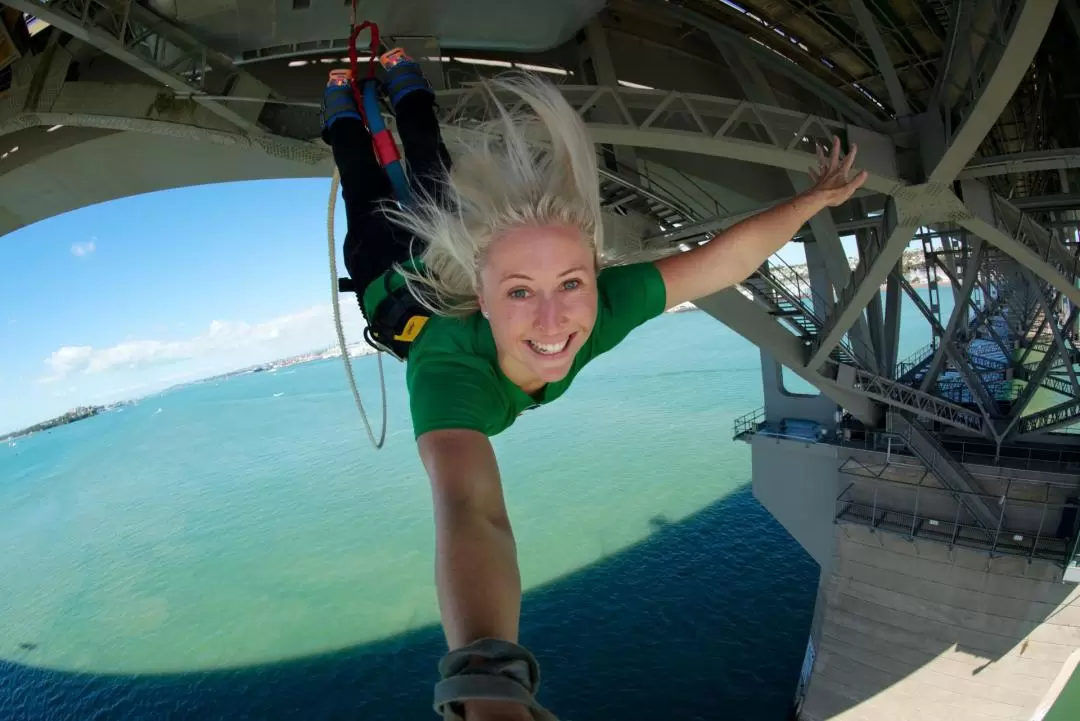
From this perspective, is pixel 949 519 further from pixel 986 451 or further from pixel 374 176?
pixel 374 176

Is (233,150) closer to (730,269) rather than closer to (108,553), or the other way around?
(730,269)

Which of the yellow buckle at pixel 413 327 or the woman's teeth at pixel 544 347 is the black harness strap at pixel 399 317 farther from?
the woman's teeth at pixel 544 347

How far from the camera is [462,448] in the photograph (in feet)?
6.13

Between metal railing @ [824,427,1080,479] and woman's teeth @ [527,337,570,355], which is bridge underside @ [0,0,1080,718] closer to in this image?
metal railing @ [824,427,1080,479]

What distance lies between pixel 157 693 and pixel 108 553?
71.9 ft

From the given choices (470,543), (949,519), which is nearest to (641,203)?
(949,519)

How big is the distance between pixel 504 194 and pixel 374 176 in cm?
167

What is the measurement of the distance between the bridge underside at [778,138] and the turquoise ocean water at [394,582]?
12.8 ft

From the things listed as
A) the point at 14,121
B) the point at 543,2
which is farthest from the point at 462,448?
the point at 543,2

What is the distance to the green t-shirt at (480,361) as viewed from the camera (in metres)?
2.02

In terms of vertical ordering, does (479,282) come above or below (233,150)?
below

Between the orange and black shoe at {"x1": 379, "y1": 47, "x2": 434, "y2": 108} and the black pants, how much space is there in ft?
0.13

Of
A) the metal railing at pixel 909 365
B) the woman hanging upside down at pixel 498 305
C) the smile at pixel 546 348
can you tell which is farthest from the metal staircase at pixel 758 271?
the smile at pixel 546 348

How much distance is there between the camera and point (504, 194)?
2.12m
